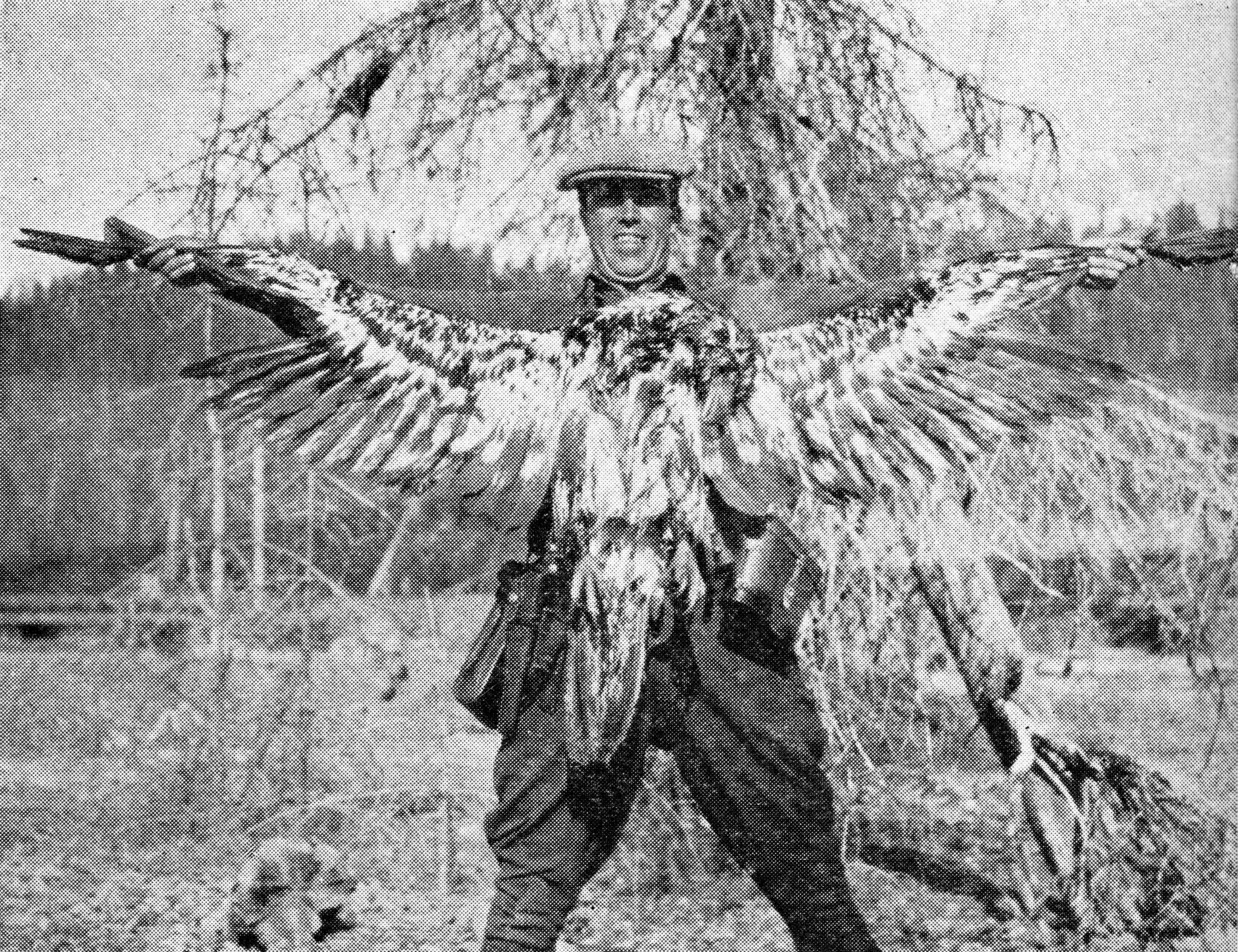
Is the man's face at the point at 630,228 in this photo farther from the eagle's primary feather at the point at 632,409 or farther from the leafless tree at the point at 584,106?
the leafless tree at the point at 584,106

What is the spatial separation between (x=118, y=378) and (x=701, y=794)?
6.40m

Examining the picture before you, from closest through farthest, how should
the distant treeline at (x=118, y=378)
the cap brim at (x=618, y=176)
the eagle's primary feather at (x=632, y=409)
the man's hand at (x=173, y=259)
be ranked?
the man's hand at (x=173, y=259)
the eagle's primary feather at (x=632, y=409)
the cap brim at (x=618, y=176)
the distant treeline at (x=118, y=378)

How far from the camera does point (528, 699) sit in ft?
9.04

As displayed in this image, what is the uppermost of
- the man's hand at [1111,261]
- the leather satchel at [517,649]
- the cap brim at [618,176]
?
the cap brim at [618,176]

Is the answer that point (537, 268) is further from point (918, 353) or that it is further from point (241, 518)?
point (241, 518)

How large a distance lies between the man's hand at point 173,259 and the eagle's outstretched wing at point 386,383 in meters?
0.04

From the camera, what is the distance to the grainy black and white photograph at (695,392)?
2.73 m

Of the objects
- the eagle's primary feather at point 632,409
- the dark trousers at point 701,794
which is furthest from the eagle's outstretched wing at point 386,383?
the dark trousers at point 701,794

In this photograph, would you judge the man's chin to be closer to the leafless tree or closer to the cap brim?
the cap brim

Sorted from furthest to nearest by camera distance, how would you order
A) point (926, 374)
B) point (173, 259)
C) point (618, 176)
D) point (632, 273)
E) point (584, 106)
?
point (584, 106) < point (618, 176) < point (632, 273) < point (926, 374) < point (173, 259)

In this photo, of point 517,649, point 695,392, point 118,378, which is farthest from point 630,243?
point 118,378

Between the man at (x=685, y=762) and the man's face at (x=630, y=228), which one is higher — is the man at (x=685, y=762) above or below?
below

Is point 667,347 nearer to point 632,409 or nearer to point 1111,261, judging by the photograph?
point 632,409

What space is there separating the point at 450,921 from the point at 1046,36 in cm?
273
